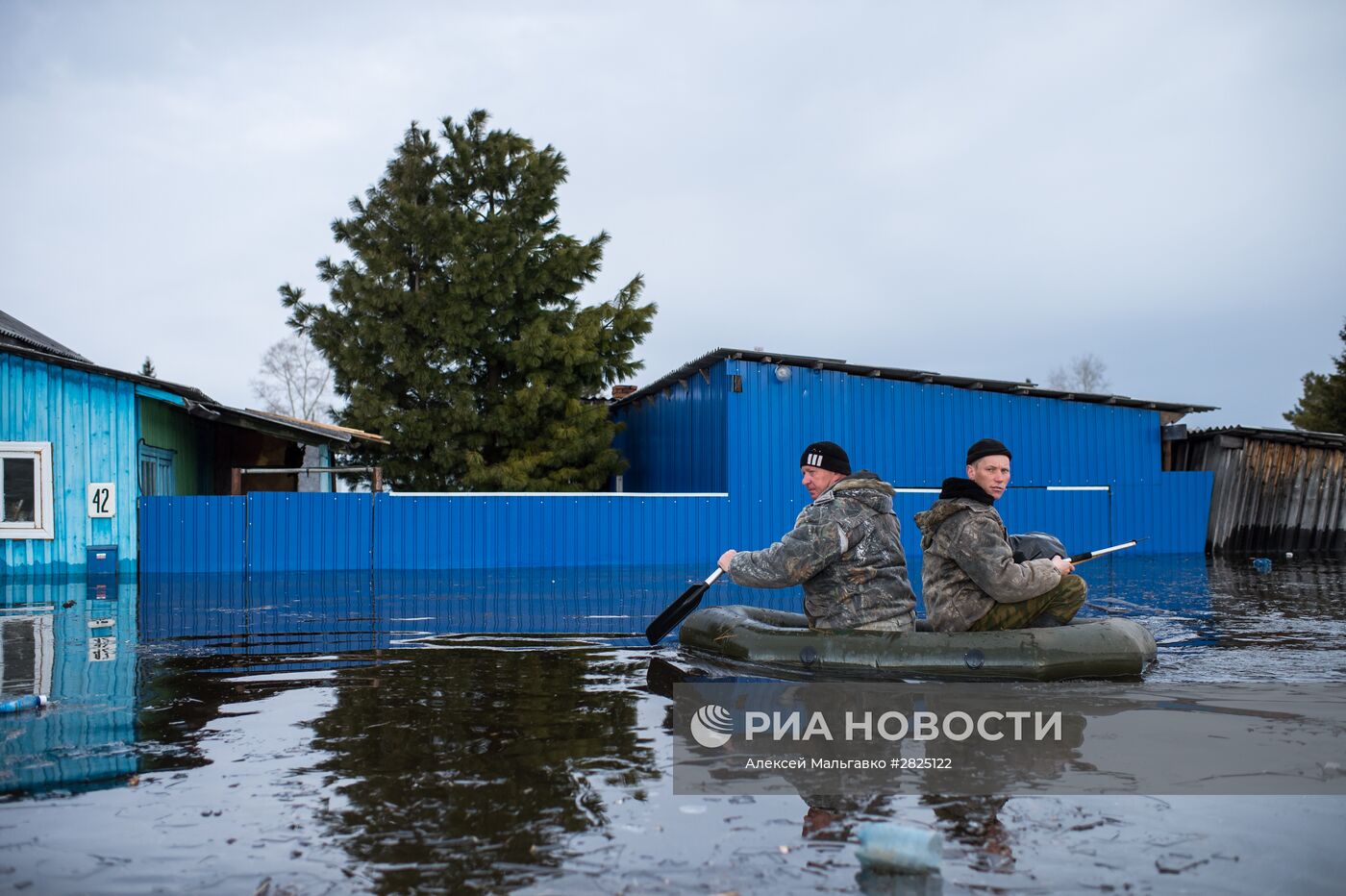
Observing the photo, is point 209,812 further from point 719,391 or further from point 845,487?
point 719,391

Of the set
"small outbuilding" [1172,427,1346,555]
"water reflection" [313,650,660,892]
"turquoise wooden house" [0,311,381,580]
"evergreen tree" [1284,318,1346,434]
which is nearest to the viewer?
"water reflection" [313,650,660,892]

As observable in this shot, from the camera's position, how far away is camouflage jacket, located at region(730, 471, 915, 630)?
654cm

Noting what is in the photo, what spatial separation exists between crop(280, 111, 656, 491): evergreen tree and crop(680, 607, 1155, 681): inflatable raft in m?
15.2

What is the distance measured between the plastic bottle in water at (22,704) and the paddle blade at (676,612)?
13.0ft

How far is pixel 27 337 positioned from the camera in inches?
884

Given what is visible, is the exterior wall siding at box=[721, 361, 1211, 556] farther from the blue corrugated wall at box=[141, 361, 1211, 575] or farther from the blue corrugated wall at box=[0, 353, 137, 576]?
the blue corrugated wall at box=[0, 353, 137, 576]

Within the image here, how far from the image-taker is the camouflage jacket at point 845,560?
6.54 m

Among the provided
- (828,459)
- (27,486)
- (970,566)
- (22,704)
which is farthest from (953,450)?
(22,704)

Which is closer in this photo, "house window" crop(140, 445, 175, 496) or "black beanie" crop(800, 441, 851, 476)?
"black beanie" crop(800, 441, 851, 476)

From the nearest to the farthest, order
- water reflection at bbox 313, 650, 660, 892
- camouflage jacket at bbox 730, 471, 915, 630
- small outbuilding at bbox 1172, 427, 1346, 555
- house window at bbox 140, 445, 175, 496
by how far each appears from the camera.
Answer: water reflection at bbox 313, 650, 660, 892
camouflage jacket at bbox 730, 471, 915, 630
house window at bbox 140, 445, 175, 496
small outbuilding at bbox 1172, 427, 1346, 555

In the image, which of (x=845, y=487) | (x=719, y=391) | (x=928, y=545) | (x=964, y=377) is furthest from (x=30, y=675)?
(x=964, y=377)

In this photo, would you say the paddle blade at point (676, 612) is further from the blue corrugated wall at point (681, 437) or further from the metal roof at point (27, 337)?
the metal roof at point (27, 337)

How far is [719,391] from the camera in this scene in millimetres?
21344

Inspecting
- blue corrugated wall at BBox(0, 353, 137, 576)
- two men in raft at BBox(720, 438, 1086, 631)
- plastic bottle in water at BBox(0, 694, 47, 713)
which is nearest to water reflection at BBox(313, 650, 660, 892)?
two men in raft at BBox(720, 438, 1086, 631)
